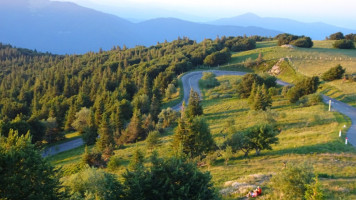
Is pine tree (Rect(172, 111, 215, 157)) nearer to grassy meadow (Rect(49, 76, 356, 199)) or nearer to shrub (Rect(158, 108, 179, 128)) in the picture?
grassy meadow (Rect(49, 76, 356, 199))

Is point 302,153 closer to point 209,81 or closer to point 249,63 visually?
point 209,81

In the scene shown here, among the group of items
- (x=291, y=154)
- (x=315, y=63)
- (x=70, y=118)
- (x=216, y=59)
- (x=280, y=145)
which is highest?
(x=216, y=59)

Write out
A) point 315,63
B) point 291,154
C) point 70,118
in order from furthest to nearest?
point 315,63 → point 70,118 → point 291,154

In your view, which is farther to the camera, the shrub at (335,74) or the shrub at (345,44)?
the shrub at (345,44)

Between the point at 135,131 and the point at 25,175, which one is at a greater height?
the point at 25,175

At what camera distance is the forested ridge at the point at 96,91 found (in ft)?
189

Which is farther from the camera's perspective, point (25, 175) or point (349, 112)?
point (349, 112)

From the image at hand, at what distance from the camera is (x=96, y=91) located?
305 ft

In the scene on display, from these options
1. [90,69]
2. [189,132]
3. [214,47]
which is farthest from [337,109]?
[90,69]

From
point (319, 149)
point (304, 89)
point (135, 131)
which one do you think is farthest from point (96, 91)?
point (319, 149)

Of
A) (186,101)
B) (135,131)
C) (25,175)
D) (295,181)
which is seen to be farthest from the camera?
(186,101)

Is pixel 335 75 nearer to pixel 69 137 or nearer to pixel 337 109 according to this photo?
pixel 337 109

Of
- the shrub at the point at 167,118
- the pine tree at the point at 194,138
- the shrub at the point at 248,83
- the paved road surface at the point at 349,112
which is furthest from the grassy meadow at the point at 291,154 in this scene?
the shrub at the point at 248,83

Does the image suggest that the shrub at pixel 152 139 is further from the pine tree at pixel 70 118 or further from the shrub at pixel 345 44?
the shrub at pixel 345 44
